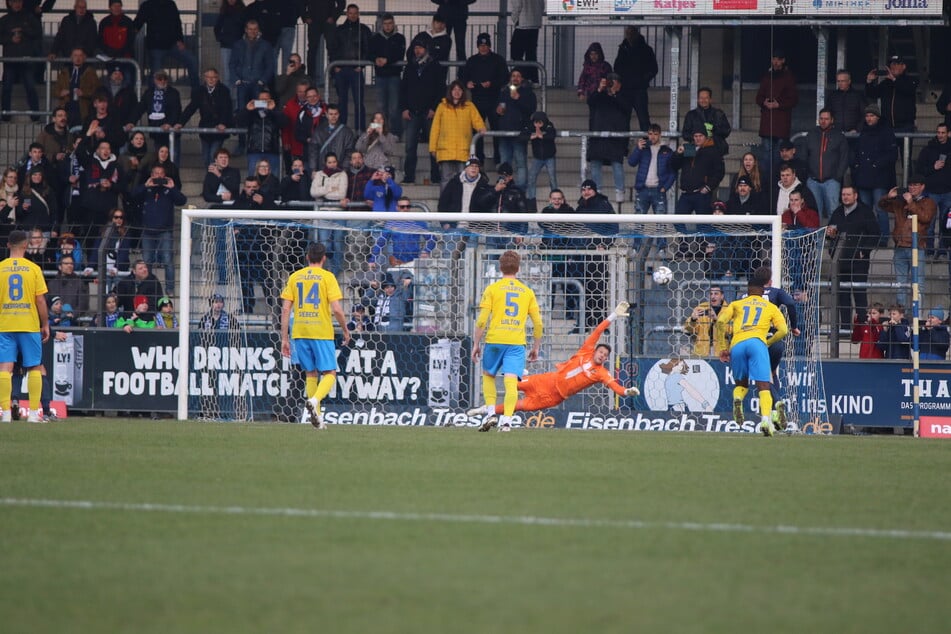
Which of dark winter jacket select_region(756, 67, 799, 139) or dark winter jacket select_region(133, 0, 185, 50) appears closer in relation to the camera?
dark winter jacket select_region(756, 67, 799, 139)

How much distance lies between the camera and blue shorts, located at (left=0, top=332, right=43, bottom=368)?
14984 millimetres

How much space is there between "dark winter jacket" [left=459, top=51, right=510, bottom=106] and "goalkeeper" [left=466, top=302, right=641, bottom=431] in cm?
692

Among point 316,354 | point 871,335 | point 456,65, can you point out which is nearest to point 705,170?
point 871,335

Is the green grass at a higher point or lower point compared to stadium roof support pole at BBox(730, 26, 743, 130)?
lower

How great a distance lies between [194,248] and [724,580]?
15.2 meters

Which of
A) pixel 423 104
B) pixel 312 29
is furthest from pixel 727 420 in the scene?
pixel 312 29

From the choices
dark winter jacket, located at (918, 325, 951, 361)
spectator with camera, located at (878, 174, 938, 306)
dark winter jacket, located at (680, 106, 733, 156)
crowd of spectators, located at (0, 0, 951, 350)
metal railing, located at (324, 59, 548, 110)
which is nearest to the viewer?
dark winter jacket, located at (918, 325, 951, 361)

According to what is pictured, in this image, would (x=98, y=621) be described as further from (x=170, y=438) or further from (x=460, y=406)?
(x=460, y=406)

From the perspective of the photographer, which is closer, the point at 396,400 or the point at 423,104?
the point at 396,400

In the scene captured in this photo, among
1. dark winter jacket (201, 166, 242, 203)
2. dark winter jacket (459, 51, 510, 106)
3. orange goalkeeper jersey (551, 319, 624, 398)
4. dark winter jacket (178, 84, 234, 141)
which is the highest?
dark winter jacket (459, 51, 510, 106)

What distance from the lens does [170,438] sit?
502 inches

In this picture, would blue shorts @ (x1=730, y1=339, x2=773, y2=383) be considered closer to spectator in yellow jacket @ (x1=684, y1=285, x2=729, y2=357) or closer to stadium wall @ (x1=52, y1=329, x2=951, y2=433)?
spectator in yellow jacket @ (x1=684, y1=285, x2=729, y2=357)

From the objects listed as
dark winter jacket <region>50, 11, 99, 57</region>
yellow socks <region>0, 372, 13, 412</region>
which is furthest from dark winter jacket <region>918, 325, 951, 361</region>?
dark winter jacket <region>50, 11, 99, 57</region>

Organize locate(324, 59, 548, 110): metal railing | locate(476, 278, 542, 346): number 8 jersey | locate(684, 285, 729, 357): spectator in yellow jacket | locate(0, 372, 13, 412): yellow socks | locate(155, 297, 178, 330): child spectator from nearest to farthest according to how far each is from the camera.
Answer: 1. locate(476, 278, 542, 346): number 8 jersey
2. locate(0, 372, 13, 412): yellow socks
3. locate(684, 285, 729, 357): spectator in yellow jacket
4. locate(155, 297, 178, 330): child spectator
5. locate(324, 59, 548, 110): metal railing
